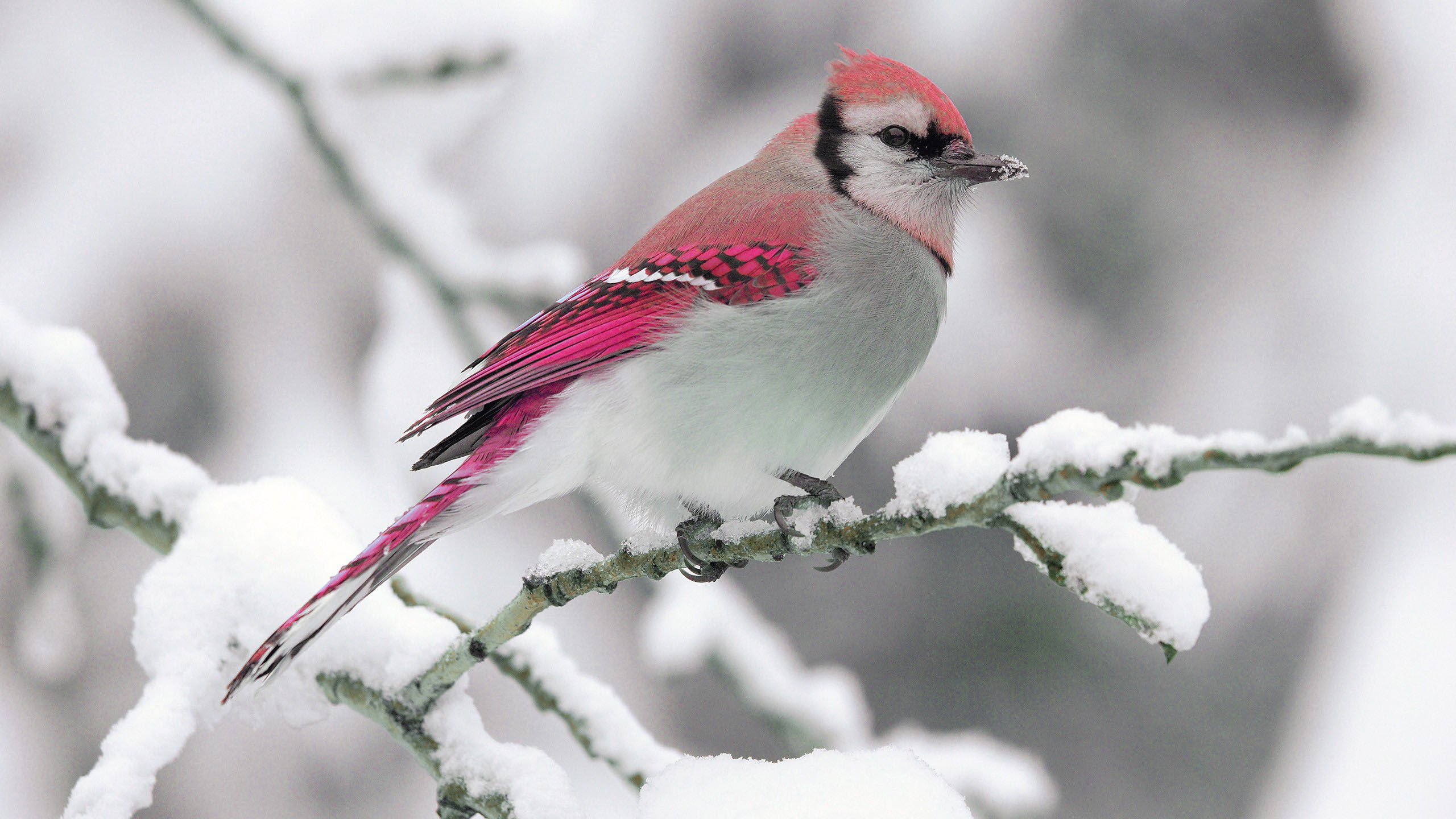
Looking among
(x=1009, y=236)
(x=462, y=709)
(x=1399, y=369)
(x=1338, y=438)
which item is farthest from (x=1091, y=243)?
(x=1338, y=438)

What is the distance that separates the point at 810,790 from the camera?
1119mm

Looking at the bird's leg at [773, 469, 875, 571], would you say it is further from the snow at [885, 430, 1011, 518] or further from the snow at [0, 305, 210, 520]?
the snow at [0, 305, 210, 520]

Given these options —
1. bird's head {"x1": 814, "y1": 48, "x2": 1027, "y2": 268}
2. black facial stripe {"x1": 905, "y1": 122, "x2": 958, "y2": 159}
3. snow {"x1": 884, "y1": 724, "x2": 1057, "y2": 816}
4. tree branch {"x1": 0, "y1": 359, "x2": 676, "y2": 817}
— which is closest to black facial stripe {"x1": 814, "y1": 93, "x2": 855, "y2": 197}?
bird's head {"x1": 814, "y1": 48, "x2": 1027, "y2": 268}

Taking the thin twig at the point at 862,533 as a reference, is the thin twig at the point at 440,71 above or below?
above

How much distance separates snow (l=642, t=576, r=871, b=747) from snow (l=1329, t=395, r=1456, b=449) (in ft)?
7.31

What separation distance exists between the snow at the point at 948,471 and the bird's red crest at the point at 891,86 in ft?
3.79

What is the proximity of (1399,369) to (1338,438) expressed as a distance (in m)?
4.02

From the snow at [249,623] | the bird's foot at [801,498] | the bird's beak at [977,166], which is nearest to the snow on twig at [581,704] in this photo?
the snow at [249,623]

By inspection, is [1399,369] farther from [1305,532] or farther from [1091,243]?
[1091,243]

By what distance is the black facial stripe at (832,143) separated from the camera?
2.17 meters

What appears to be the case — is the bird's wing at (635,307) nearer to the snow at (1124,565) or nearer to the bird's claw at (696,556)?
the bird's claw at (696,556)

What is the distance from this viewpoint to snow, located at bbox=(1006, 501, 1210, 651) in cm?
93

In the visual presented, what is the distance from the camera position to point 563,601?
132 cm

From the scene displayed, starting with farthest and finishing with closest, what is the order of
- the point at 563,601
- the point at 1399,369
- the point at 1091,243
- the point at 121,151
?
the point at 1091,243 < the point at 1399,369 < the point at 121,151 < the point at 563,601
